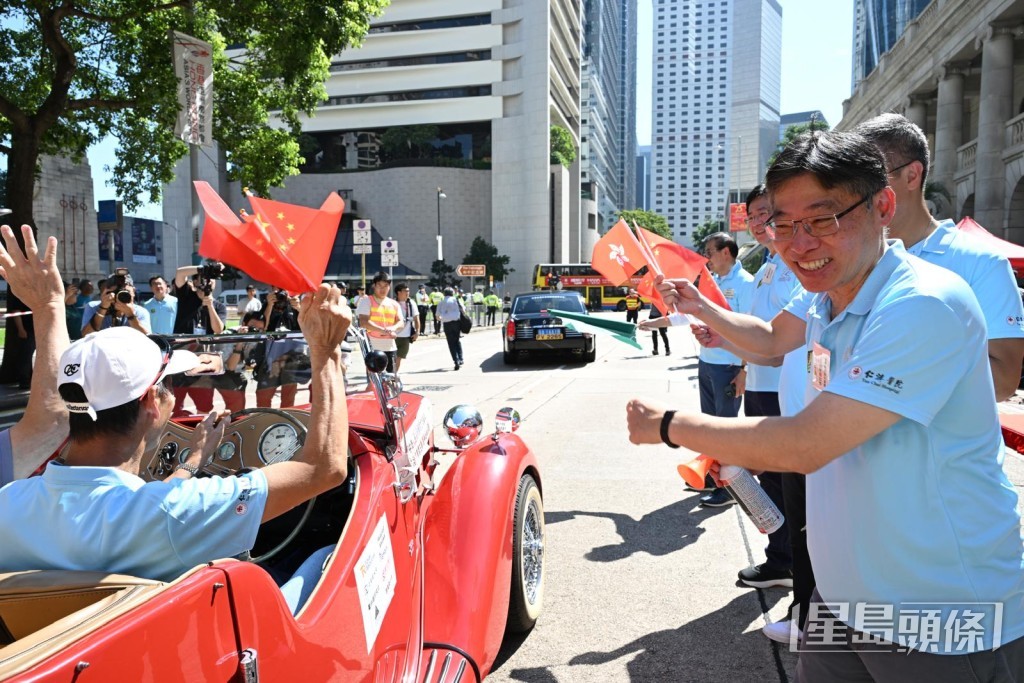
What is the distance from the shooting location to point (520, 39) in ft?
213

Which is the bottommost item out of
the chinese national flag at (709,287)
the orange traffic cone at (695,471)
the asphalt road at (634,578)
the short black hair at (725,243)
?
the asphalt road at (634,578)

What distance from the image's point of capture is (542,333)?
1473 cm

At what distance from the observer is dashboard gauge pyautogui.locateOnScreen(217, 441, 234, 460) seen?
2.73 m

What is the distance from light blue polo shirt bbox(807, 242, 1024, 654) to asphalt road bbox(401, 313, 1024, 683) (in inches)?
67.8

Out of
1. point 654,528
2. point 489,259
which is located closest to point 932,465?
point 654,528

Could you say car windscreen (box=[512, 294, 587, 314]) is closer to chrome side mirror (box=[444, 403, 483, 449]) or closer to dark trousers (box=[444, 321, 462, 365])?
dark trousers (box=[444, 321, 462, 365])

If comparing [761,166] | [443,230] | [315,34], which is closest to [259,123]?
[315,34]

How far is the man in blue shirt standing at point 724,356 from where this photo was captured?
4.98 m

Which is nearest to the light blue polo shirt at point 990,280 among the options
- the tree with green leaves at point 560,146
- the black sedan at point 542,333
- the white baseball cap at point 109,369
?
the white baseball cap at point 109,369

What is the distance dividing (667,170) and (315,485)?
554 feet

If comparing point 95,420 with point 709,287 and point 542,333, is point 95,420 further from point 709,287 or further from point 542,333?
point 542,333

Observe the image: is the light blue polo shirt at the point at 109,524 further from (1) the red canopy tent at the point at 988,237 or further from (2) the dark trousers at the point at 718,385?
(2) the dark trousers at the point at 718,385

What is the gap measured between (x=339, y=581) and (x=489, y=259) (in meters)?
63.9

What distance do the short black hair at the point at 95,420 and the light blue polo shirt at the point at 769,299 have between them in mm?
3301
